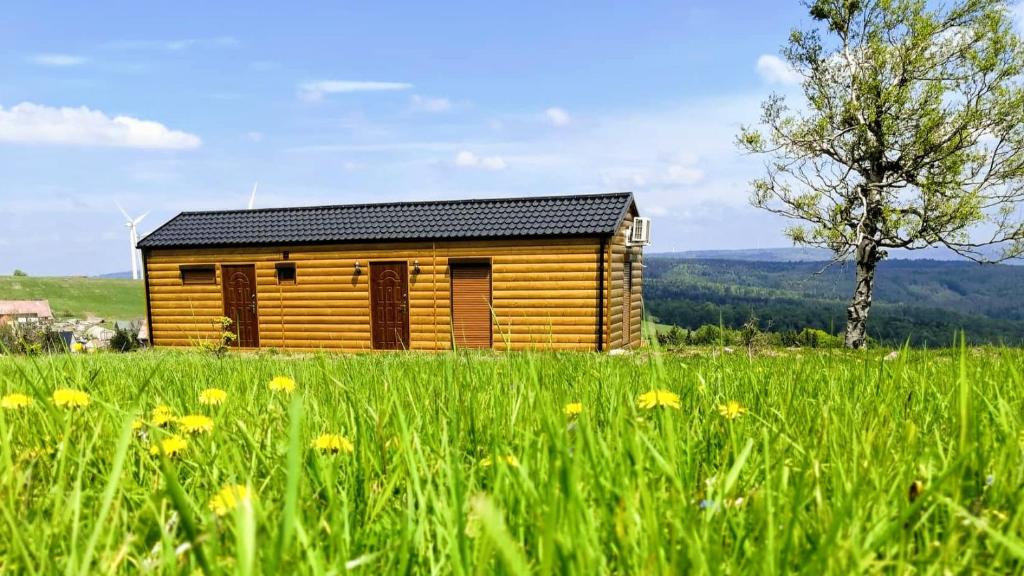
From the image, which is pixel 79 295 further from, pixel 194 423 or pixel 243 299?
pixel 194 423

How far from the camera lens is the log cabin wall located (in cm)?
1565

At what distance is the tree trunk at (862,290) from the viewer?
65.6 feet

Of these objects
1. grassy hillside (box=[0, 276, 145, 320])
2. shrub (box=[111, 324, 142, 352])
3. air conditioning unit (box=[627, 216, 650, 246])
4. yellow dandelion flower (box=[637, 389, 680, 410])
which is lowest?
grassy hillside (box=[0, 276, 145, 320])

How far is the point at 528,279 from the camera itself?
15992 millimetres

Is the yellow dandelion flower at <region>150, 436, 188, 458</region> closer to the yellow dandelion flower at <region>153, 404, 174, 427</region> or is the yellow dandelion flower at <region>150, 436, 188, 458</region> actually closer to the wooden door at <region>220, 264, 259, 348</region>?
the yellow dandelion flower at <region>153, 404, 174, 427</region>

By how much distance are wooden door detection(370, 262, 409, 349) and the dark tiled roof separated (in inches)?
36.8

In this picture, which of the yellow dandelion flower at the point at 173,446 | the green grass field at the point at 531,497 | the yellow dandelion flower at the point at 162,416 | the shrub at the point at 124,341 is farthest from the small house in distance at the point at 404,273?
the yellow dandelion flower at the point at 173,446

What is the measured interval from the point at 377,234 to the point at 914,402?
629 inches

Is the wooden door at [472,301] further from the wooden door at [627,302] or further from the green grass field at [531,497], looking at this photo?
the green grass field at [531,497]

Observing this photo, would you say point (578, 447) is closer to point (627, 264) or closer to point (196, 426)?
point (196, 426)

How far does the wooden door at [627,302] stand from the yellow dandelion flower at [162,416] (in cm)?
1580

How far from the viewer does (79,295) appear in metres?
93.1

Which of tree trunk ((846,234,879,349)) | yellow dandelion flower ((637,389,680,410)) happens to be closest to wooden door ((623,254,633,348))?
tree trunk ((846,234,879,349))

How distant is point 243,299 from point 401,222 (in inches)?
224
